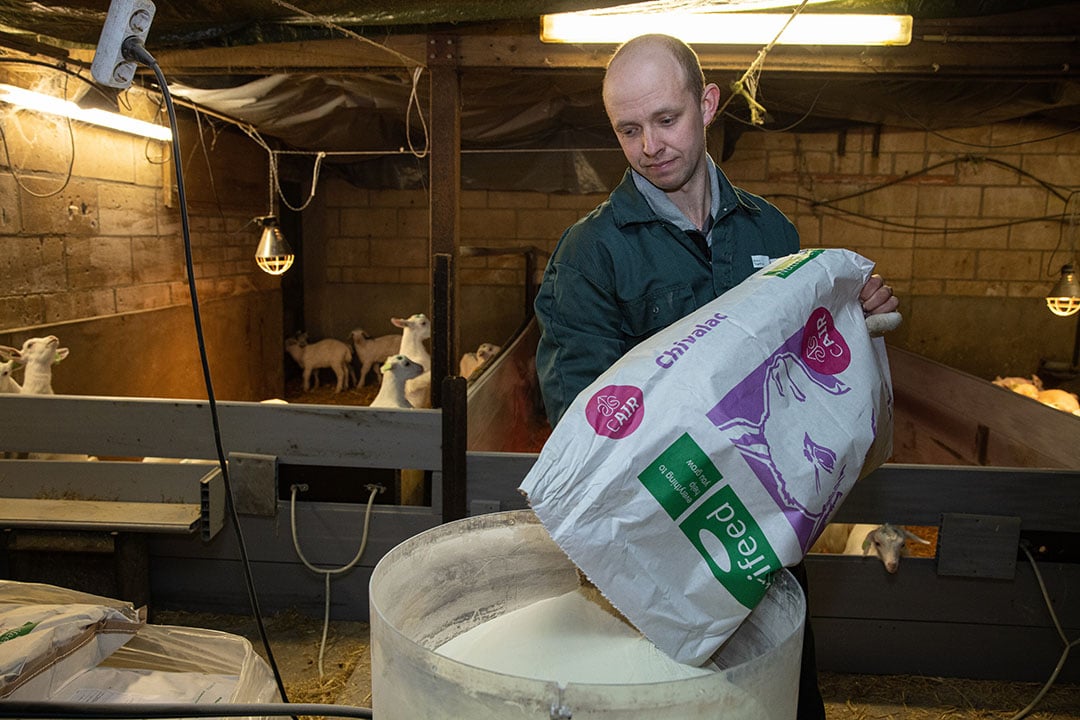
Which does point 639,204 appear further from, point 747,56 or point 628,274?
point 747,56

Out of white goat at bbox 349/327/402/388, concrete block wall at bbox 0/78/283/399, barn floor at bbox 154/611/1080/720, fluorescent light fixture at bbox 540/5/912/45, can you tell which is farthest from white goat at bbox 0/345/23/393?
white goat at bbox 349/327/402/388

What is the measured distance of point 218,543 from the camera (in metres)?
3.18

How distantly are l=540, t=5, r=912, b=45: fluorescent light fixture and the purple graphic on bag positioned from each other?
2.36 metres

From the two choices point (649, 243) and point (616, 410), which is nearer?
point (616, 410)

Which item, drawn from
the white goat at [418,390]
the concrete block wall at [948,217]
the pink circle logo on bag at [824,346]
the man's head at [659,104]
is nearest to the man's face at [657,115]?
the man's head at [659,104]

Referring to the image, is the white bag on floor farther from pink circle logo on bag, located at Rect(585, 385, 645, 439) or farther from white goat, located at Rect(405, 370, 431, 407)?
white goat, located at Rect(405, 370, 431, 407)

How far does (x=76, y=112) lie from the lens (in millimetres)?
4598

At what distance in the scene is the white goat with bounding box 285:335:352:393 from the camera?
8.66 meters

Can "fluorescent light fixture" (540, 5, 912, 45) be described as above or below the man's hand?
above

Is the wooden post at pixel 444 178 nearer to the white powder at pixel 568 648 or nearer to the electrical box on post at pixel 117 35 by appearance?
the electrical box on post at pixel 117 35

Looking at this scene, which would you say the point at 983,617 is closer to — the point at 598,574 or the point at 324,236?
the point at 598,574

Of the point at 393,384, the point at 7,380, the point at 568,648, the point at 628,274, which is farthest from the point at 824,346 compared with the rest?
the point at 393,384

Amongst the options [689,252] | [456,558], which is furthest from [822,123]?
[456,558]

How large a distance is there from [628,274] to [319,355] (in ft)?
24.8
